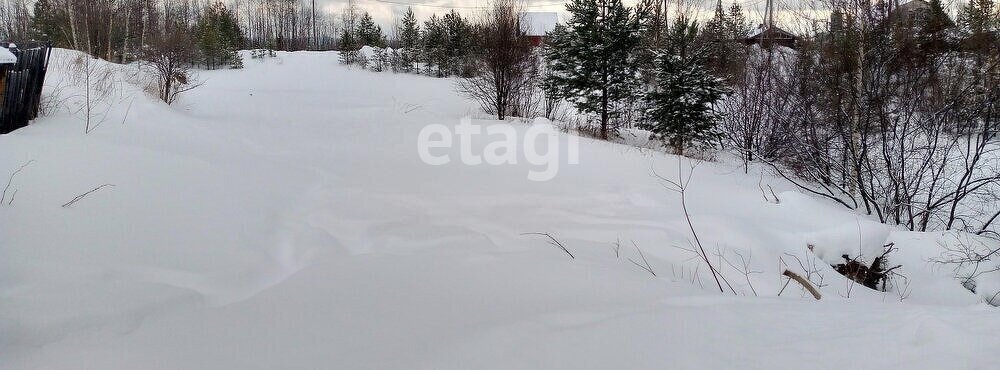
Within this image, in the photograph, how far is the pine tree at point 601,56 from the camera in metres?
14.0

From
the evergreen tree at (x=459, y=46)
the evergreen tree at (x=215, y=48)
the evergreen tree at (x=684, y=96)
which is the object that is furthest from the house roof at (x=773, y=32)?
the evergreen tree at (x=215, y=48)

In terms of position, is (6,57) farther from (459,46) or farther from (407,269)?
(459,46)

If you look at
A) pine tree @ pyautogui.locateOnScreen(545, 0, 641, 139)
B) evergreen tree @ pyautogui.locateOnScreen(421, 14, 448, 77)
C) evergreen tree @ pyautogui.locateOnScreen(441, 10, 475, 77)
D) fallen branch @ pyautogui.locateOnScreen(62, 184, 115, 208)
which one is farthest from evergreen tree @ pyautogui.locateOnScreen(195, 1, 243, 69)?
fallen branch @ pyautogui.locateOnScreen(62, 184, 115, 208)

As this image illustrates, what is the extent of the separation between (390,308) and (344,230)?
166cm

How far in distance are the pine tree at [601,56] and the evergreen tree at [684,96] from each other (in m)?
1.52

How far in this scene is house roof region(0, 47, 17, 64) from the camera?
4605mm

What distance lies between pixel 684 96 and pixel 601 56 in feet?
9.35

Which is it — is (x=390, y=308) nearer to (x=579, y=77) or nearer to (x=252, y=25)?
(x=579, y=77)

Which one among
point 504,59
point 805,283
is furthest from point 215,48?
point 805,283

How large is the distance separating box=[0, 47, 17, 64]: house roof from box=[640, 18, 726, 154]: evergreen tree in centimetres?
1177

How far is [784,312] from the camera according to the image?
2.42 meters

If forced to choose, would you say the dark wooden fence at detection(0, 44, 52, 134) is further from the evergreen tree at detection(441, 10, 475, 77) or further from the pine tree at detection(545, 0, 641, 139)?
the evergreen tree at detection(441, 10, 475, 77)

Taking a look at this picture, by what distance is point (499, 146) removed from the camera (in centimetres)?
873

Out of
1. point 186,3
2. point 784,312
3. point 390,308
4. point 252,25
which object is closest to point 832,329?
point 784,312
